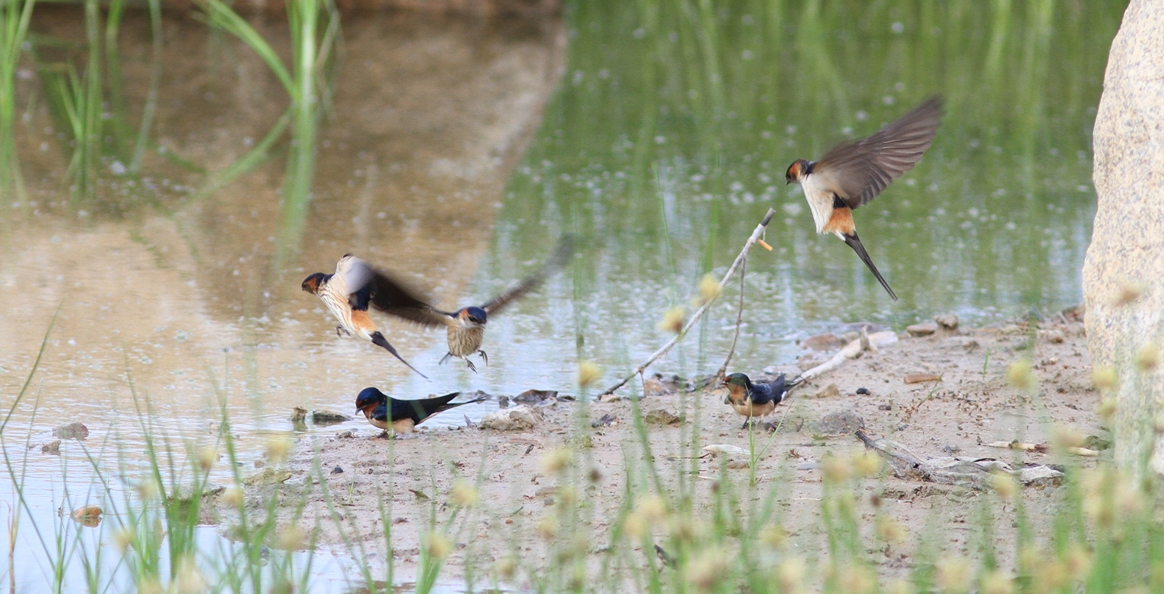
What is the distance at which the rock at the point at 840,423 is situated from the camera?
318 centimetres

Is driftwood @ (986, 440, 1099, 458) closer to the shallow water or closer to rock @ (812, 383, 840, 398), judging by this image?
rock @ (812, 383, 840, 398)

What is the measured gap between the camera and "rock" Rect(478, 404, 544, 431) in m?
3.27

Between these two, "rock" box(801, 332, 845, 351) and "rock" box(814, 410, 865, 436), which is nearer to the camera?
"rock" box(814, 410, 865, 436)

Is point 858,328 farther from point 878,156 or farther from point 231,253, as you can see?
Answer: point 231,253

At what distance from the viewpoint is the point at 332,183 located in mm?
6172

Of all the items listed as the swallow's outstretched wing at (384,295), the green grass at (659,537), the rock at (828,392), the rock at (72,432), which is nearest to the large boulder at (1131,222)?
the green grass at (659,537)

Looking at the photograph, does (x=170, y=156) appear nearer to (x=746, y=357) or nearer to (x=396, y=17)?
(x=746, y=357)

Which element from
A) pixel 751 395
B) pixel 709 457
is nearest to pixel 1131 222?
pixel 751 395

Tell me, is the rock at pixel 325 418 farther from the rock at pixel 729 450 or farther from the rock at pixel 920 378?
the rock at pixel 920 378

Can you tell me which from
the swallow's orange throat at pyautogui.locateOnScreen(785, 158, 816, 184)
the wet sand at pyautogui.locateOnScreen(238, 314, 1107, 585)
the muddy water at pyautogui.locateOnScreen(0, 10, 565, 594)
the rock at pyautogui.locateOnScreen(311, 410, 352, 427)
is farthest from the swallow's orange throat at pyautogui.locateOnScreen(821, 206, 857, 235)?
the rock at pyautogui.locateOnScreen(311, 410, 352, 427)

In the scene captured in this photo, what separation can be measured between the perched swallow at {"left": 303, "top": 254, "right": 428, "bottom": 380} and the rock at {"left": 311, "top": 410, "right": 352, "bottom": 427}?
0.44m

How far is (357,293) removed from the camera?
301 centimetres

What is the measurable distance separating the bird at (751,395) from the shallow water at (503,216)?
300mm

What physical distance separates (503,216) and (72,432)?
2701mm
